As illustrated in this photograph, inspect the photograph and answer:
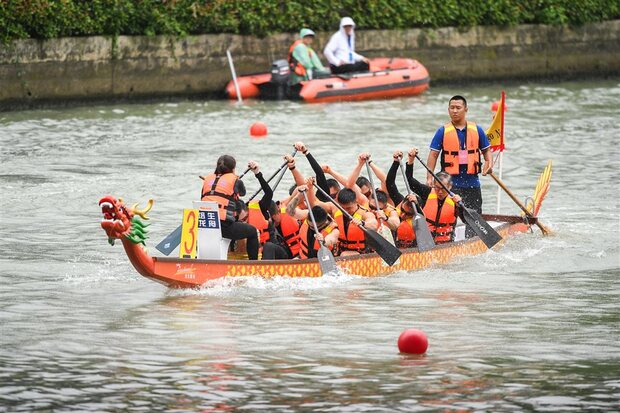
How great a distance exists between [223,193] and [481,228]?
3261mm

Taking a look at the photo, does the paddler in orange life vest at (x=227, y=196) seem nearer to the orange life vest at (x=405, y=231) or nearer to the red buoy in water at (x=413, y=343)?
the orange life vest at (x=405, y=231)

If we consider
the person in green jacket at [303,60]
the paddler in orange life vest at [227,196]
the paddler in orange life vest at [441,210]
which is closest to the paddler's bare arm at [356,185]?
the paddler in orange life vest at [441,210]

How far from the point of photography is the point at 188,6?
2938 cm

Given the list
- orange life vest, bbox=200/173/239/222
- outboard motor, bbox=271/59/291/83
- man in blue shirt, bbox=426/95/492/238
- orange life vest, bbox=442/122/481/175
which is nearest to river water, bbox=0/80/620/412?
orange life vest, bbox=200/173/239/222

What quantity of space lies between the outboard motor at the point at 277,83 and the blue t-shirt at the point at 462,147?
13.3 m

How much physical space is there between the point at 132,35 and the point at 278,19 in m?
3.57

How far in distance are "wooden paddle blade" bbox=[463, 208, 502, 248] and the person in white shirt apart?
47.6 ft

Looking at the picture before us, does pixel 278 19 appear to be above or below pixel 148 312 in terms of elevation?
above

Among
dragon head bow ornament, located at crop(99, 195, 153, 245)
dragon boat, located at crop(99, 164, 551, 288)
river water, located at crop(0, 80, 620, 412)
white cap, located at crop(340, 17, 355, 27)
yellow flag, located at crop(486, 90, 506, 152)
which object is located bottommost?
river water, located at crop(0, 80, 620, 412)

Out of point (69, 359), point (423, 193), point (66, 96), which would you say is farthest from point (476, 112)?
point (69, 359)

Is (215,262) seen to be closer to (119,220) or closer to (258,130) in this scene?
(119,220)

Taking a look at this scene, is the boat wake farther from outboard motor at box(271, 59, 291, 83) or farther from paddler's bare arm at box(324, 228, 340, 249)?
outboard motor at box(271, 59, 291, 83)

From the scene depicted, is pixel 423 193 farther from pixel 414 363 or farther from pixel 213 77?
pixel 213 77

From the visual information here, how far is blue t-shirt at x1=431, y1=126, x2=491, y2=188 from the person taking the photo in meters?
16.2
